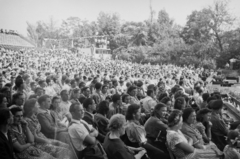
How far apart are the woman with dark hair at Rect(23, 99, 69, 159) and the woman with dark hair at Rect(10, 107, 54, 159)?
0.11 m

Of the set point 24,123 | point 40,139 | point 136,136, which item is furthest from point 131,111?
point 24,123

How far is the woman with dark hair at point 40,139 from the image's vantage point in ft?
8.73

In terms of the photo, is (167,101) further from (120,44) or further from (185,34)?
(185,34)

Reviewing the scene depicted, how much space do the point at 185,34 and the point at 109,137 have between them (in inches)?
829

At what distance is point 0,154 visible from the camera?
78.1 inches

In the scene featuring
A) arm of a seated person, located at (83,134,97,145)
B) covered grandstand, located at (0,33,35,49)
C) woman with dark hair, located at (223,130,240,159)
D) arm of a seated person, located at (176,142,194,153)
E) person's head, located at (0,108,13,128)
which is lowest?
woman with dark hair, located at (223,130,240,159)

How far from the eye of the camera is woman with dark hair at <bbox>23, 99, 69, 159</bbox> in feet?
8.73

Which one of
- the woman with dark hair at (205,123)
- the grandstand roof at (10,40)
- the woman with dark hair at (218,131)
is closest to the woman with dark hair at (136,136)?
the woman with dark hair at (205,123)

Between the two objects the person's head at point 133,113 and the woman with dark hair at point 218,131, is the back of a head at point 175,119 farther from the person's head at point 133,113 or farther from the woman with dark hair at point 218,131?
the woman with dark hair at point 218,131

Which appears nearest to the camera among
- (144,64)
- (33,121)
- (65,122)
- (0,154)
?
(0,154)

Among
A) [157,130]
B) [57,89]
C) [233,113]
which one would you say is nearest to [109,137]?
[157,130]

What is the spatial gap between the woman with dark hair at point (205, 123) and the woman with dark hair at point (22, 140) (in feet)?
6.00

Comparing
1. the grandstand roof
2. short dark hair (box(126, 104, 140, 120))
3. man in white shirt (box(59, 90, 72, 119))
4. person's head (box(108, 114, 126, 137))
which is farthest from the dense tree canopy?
person's head (box(108, 114, 126, 137))

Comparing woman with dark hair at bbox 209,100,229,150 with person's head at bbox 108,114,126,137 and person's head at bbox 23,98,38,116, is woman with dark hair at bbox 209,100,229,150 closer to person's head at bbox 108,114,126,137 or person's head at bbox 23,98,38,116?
person's head at bbox 108,114,126,137
